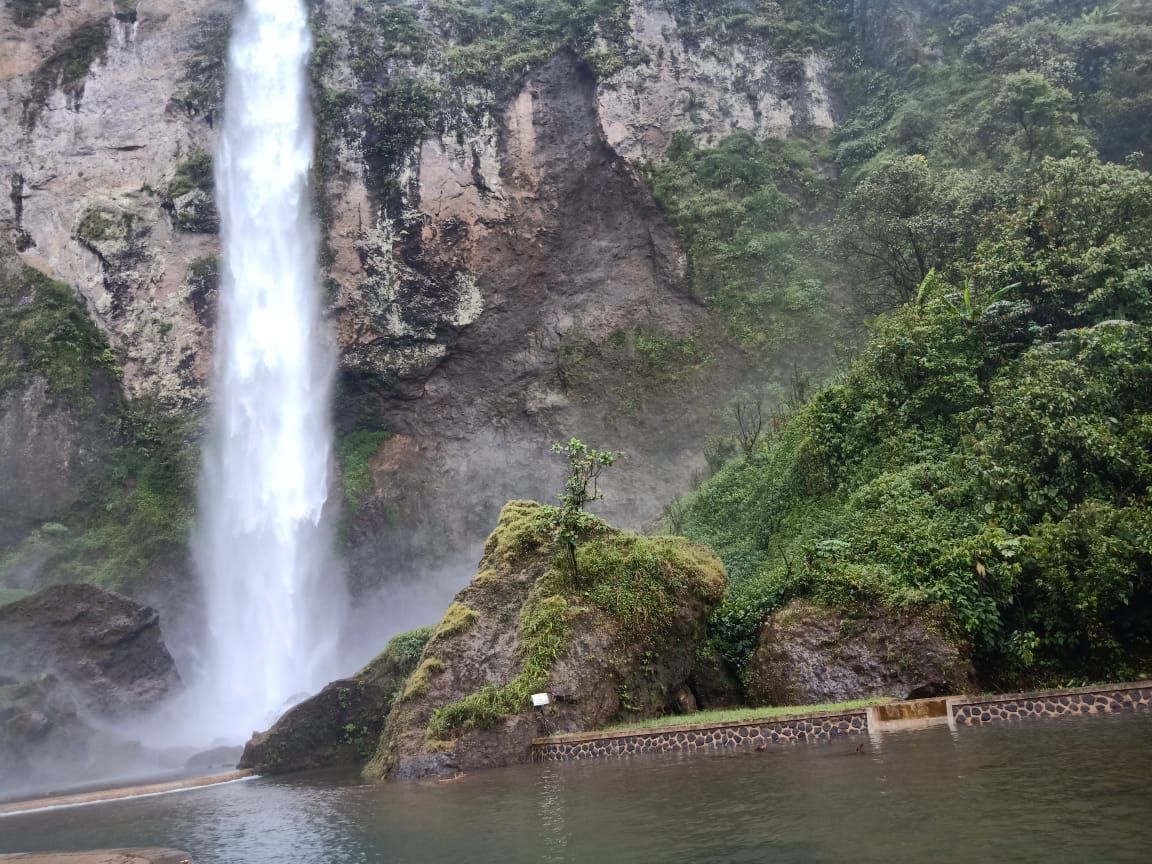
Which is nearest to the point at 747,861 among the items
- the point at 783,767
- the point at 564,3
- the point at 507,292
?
the point at 783,767

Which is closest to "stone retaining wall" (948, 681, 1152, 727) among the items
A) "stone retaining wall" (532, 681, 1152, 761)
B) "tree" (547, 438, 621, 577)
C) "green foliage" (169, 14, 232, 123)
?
"stone retaining wall" (532, 681, 1152, 761)

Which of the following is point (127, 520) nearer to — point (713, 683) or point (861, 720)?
point (713, 683)

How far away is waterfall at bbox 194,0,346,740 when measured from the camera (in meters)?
26.8

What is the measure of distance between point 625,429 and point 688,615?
16.3m

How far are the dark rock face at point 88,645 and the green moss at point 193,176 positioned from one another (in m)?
15.8

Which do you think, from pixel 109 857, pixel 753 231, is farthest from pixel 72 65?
pixel 109 857

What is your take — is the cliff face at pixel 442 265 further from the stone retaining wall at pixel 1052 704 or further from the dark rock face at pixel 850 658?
the stone retaining wall at pixel 1052 704

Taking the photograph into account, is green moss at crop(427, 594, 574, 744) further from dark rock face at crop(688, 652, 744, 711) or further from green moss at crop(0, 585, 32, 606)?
green moss at crop(0, 585, 32, 606)

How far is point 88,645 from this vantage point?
23.0m

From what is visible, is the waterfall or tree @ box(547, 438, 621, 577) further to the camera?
the waterfall

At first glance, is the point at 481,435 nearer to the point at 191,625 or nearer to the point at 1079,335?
the point at 191,625

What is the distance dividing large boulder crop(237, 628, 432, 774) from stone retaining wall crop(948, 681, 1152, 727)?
10.7m

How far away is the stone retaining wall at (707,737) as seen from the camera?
381 inches

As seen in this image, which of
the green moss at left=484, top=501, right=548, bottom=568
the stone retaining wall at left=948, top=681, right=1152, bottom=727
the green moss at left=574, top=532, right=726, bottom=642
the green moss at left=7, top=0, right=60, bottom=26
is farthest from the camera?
the green moss at left=7, top=0, right=60, bottom=26
